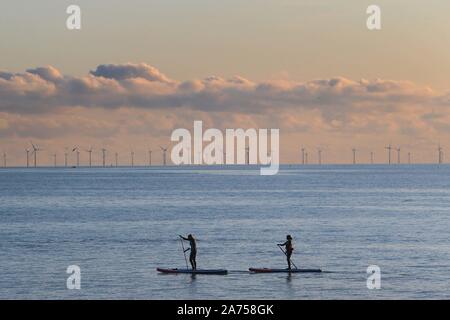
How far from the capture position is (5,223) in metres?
115

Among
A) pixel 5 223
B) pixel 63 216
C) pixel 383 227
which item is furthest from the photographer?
pixel 63 216

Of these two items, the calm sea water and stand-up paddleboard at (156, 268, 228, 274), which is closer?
the calm sea water

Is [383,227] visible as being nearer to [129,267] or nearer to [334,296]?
[129,267]

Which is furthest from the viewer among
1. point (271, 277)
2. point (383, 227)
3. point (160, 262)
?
point (383, 227)

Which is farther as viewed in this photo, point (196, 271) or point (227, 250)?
point (227, 250)

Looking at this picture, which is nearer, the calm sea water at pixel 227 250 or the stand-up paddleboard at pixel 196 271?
the calm sea water at pixel 227 250

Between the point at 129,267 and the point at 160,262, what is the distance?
4.84 metres

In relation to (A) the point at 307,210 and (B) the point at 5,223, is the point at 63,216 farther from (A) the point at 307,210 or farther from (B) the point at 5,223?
(A) the point at 307,210

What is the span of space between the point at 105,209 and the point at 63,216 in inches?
712

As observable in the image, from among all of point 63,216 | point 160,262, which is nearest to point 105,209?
point 63,216
